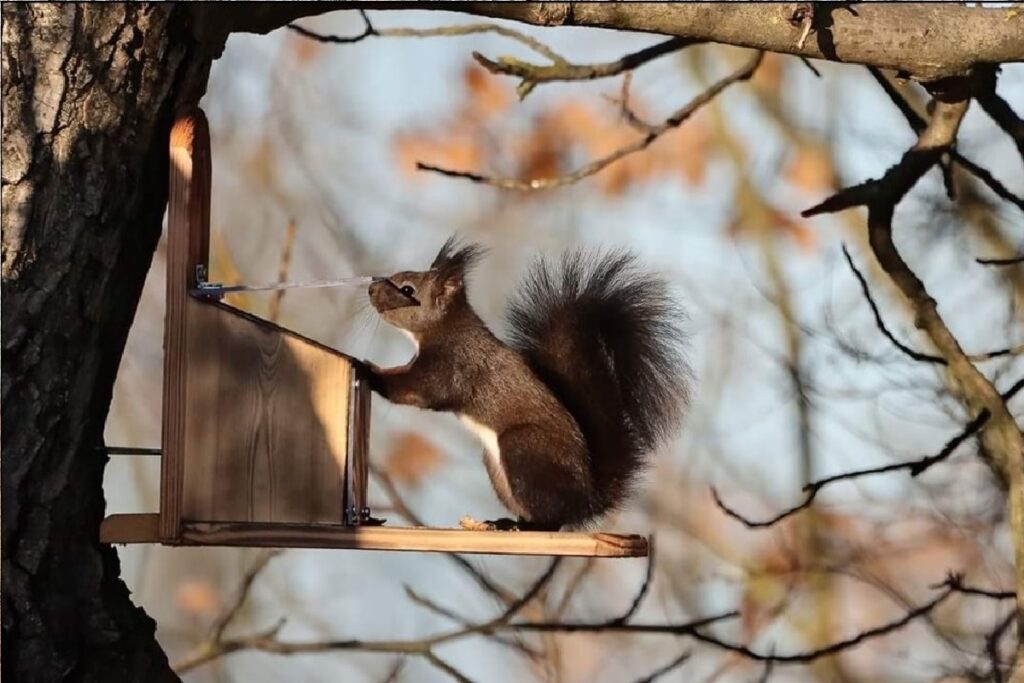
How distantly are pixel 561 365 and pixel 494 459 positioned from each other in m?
0.17

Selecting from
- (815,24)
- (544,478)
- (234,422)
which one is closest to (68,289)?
(234,422)

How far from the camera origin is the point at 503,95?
3.84 metres

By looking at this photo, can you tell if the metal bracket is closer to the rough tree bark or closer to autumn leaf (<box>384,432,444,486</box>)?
the rough tree bark

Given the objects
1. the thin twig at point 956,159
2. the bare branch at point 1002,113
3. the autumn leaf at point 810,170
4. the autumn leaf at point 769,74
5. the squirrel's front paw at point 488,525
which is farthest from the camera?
the autumn leaf at point 769,74

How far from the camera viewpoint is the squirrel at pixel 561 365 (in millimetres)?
1938

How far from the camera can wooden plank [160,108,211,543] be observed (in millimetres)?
1646

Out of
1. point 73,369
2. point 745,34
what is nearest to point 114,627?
point 73,369

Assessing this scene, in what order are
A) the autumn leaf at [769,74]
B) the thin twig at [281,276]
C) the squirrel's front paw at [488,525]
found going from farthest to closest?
1. the autumn leaf at [769,74]
2. the thin twig at [281,276]
3. the squirrel's front paw at [488,525]

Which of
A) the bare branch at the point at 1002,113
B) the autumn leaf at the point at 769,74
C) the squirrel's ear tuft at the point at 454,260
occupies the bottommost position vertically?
the squirrel's ear tuft at the point at 454,260

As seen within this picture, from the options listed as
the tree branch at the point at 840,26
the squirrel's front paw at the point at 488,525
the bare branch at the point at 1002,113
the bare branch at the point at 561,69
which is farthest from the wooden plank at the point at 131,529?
the bare branch at the point at 1002,113

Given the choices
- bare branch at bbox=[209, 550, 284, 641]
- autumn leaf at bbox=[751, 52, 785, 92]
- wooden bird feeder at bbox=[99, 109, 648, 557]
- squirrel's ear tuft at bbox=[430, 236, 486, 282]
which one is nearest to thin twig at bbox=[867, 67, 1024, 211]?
squirrel's ear tuft at bbox=[430, 236, 486, 282]

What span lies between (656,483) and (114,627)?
85.9 inches

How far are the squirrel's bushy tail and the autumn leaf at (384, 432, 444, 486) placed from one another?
1518 millimetres

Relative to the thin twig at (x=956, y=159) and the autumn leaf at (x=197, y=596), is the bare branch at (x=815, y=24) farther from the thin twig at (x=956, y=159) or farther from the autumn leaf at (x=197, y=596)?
the autumn leaf at (x=197, y=596)
